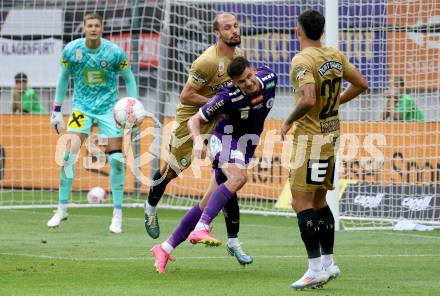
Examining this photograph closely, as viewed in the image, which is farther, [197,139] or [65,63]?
[65,63]

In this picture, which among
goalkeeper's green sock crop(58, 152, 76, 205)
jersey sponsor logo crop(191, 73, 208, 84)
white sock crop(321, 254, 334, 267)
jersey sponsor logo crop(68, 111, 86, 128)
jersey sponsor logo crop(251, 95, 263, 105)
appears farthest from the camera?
goalkeeper's green sock crop(58, 152, 76, 205)

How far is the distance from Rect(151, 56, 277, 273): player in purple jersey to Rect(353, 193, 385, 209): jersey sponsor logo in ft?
17.2

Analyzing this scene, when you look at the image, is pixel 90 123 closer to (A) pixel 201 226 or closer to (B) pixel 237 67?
(A) pixel 201 226

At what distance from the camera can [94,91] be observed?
43.9 feet

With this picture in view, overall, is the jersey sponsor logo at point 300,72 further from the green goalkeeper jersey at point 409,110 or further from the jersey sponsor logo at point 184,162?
the green goalkeeper jersey at point 409,110

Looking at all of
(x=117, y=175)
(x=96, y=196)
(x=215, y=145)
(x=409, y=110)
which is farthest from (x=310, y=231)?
(x=96, y=196)

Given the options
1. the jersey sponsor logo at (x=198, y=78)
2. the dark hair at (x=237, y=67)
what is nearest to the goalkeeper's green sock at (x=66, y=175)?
the jersey sponsor logo at (x=198, y=78)

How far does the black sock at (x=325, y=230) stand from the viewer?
28.1ft

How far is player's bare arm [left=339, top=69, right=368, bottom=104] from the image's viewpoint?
860cm

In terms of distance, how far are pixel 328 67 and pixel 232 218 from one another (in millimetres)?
2195

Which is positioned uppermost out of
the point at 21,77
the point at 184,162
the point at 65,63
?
the point at 21,77

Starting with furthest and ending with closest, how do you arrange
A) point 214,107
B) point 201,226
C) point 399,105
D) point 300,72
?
point 399,105 < point 201,226 < point 214,107 < point 300,72

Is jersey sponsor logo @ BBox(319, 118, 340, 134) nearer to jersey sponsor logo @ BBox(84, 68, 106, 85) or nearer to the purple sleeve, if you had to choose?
the purple sleeve

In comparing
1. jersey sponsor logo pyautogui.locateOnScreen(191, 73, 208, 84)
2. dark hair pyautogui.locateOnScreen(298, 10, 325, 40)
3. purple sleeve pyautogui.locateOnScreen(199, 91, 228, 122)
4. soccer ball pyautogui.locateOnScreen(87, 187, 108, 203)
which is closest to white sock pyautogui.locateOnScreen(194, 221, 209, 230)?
purple sleeve pyautogui.locateOnScreen(199, 91, 228, 122)
